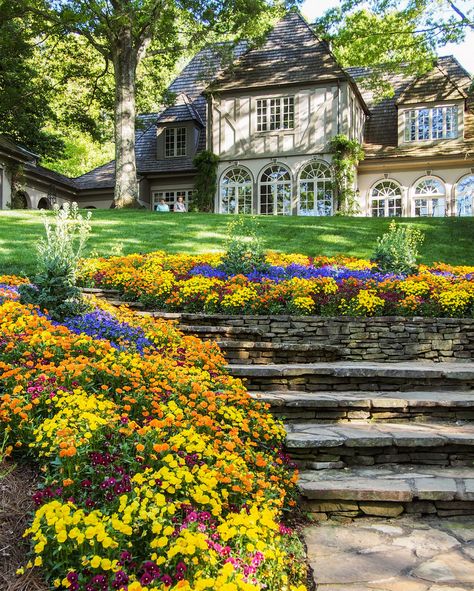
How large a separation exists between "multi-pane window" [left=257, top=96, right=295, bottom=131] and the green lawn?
826 centimetres

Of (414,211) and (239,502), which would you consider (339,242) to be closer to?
(239,502)

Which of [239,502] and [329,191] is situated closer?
[239,502]

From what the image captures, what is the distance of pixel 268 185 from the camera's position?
22.5 meters

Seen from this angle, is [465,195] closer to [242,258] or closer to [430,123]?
[430,123]

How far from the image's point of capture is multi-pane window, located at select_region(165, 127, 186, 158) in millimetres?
25000

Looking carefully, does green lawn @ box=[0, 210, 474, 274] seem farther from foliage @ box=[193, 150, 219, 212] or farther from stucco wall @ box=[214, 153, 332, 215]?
foliage @ box=[193, 150, 219, 212]

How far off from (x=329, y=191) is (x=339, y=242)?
32.6 ft

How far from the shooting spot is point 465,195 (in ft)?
72.6

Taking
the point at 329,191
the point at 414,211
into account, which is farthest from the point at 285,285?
the point at 414,211

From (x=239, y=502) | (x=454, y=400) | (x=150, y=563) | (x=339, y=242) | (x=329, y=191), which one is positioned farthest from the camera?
(x=329, y=191)

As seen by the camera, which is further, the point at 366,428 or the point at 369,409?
the point at 369,409

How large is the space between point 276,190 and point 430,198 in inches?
241

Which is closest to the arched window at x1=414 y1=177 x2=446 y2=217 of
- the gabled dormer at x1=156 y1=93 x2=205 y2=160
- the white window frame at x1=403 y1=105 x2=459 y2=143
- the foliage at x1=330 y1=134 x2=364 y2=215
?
the white window frame at x1=403 y1=105 x2=459 y2=143

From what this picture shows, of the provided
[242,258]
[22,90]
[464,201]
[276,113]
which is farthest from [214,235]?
[22,90]
